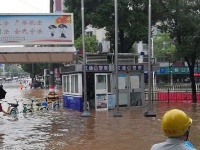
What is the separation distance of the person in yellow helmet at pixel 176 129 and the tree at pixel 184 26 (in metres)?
22.2

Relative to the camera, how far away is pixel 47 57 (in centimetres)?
1647

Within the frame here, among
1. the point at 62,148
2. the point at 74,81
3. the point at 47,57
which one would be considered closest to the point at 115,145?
the point at 62,148

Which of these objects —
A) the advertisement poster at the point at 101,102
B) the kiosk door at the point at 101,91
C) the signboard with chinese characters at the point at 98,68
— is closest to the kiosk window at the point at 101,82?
the kiosk door at the point at 101,91

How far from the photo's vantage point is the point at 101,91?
21500 mm

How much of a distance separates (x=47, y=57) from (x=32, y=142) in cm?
566

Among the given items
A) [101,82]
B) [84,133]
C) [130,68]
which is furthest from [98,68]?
[84,133]

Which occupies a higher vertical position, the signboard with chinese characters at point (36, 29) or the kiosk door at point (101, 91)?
the signboard with chinese characters at point (36, 29)

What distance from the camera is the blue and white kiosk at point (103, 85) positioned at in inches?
846

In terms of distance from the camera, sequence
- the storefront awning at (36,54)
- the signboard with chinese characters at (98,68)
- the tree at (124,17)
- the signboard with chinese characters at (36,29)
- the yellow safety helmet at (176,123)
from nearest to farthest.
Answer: the yellow safety helmet at (176,123) → the storefront awning at (36,54) → the signboard with chinese characters at (36,29) → the signboard with chinese characters at (98,68) → the tree at (124,17)

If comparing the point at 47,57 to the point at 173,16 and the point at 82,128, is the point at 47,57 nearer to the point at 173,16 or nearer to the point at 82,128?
the point at 82,128

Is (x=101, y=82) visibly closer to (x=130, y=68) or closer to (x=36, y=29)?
(x=130, y=68)

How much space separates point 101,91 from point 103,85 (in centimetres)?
36

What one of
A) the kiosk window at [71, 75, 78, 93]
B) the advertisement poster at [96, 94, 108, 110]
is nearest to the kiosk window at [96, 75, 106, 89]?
the advertisement poster at [96, 94, 108, 110]

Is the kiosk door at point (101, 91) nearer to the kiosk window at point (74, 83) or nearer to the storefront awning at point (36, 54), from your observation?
the kiosk window at point (74, 83)
